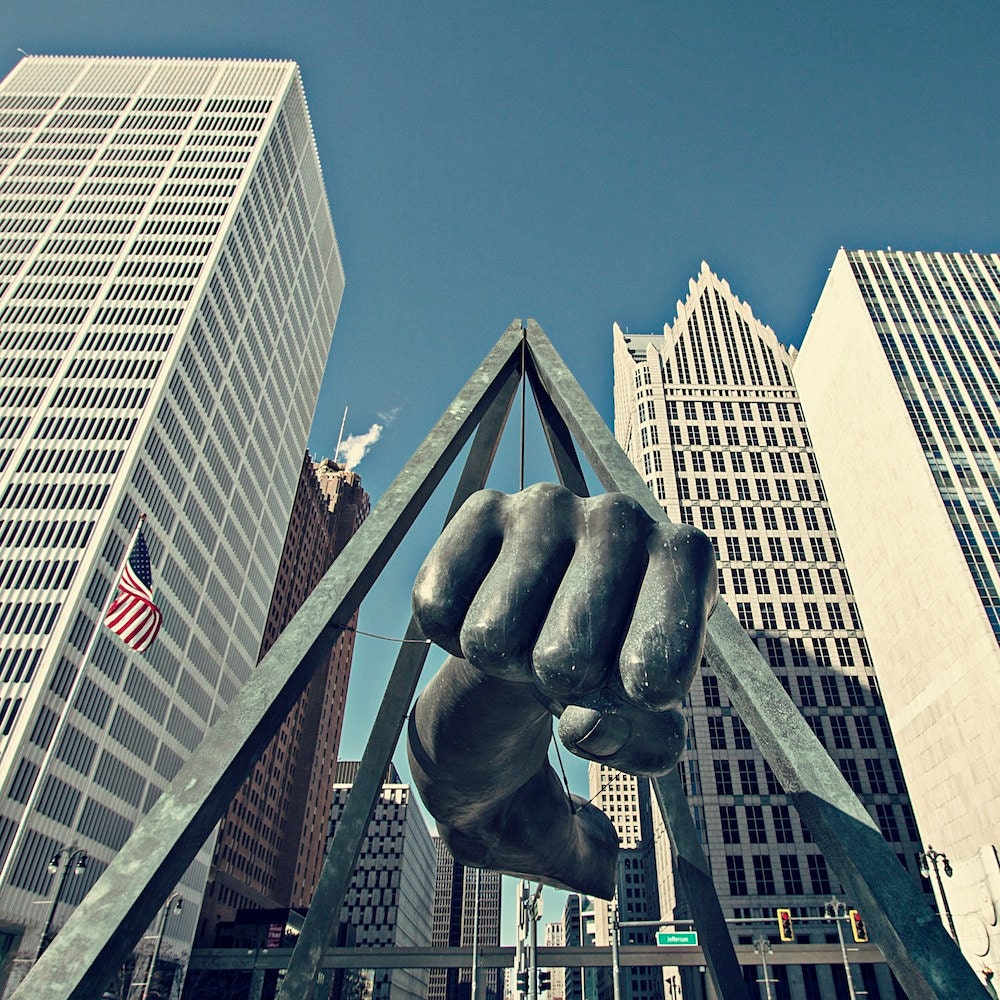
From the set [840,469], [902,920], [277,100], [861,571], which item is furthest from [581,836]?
[277,100]

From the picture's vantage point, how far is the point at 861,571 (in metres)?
66.4

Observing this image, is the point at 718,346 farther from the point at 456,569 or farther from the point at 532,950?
the point at 456,569

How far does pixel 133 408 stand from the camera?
5719 centimetres

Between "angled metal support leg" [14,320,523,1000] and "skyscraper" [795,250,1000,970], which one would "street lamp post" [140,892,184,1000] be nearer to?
"angled metal support leg" [14,320,523,1000]

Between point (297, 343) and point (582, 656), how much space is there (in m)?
97.1

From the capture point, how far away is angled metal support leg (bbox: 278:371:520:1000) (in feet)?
16.0

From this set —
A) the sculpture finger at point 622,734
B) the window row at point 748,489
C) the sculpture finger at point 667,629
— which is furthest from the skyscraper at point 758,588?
the sculpture finger at point 667,629

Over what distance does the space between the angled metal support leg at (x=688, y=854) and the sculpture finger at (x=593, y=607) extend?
3320 mm

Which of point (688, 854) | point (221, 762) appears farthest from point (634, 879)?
point (221, 762)

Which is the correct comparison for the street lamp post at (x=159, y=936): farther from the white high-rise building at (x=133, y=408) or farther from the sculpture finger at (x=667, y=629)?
the sculpture finger at (x=667, y=629)

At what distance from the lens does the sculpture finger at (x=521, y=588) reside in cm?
217

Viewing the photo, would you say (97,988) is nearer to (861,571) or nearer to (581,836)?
(581,836)

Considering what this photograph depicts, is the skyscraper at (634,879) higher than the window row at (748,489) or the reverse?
the reverse

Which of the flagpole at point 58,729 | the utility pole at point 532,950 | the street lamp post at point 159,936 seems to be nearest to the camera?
the utility pole at point 532,950
